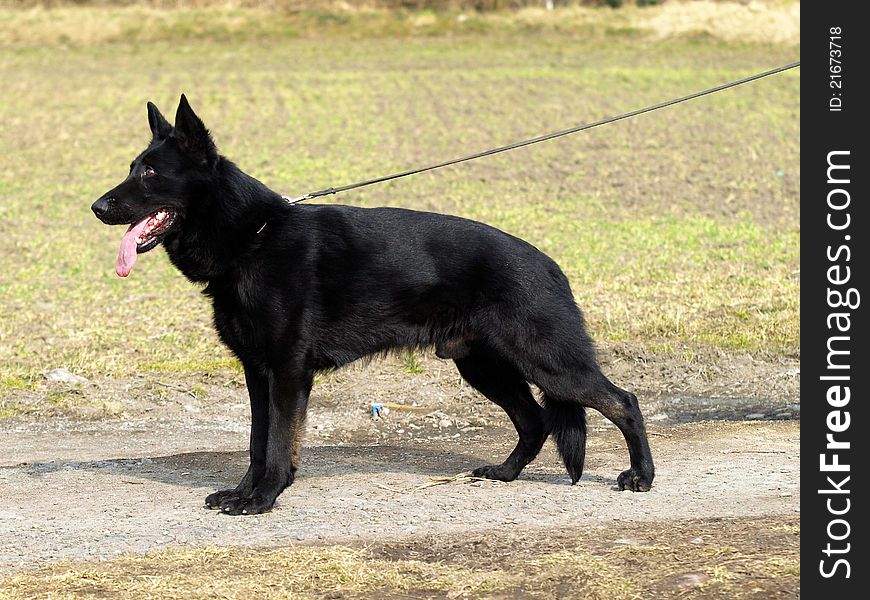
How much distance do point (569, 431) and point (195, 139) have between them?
8.18 feet

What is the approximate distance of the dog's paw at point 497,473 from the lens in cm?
665

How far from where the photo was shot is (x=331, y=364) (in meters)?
6.37

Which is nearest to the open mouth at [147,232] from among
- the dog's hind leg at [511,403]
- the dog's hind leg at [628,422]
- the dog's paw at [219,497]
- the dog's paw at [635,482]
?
the dog's paw at [219,497]

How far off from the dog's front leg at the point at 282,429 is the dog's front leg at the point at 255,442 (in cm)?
4

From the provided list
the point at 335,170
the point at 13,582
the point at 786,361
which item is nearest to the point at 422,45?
the point at 335,170

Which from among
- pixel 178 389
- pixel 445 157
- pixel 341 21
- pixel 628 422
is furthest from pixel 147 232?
pixel 341 21

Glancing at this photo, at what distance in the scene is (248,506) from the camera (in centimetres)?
604

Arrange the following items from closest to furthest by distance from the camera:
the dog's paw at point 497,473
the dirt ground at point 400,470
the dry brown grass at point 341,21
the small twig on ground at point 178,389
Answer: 1. the dirt ground at point 400,470
2. the dog's paw at point 497,473
3. the small twig on ground at point 178,389
4. the dry brown grass at point 341,21

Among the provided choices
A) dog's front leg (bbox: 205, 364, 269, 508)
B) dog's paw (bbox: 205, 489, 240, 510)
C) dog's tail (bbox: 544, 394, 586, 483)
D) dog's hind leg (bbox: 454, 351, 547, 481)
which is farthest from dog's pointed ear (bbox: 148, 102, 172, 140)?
dog's tail (bbox: 544, 394, 586, 483)

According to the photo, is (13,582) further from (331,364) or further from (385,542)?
(331,364)

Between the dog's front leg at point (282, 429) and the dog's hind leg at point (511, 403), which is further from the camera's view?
the dog's hind leg at point (511, 403)

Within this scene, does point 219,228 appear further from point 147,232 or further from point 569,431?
point 569,431

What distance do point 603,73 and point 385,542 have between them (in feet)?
83.4

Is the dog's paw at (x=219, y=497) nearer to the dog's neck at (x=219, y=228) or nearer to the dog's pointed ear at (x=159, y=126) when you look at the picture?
the dog's neck at (x=219, y=228)
